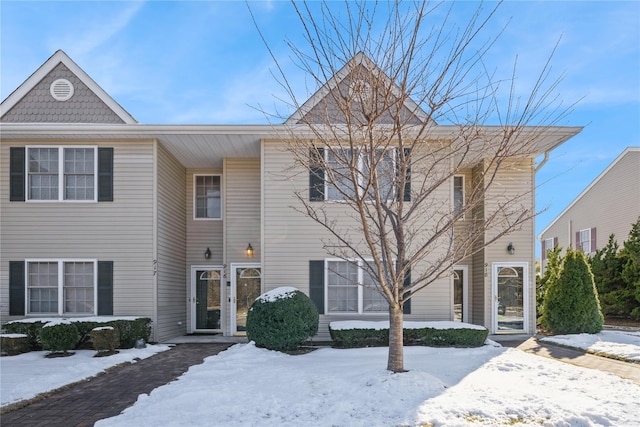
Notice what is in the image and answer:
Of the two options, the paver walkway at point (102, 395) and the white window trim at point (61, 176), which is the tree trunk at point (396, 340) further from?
the white window trim at point (61, 176)

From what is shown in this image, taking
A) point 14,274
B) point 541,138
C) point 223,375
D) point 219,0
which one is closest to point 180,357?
point 223,375

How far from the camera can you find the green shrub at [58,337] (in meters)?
9.30

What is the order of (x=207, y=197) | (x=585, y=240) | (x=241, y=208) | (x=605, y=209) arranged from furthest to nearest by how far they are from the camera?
(x=585, y=240) → (x=605, y=209) → (x=207, y=197) → (x=241, y=208)

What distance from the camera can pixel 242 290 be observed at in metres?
12.0

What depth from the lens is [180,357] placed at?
8.98 m

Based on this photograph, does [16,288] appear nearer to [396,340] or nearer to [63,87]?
[63,87]

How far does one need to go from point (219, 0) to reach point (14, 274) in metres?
7.97

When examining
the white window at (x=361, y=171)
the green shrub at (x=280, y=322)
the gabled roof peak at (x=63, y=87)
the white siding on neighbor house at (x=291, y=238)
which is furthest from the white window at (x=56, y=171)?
the white window at (x=361, y=171)

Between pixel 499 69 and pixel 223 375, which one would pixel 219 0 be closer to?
pixel 499 69

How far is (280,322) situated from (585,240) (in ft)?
57.5

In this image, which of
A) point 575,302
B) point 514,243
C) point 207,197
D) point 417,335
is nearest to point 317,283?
point 417,335

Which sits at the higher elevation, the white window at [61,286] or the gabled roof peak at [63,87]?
the gabled roof peak at [63,87]

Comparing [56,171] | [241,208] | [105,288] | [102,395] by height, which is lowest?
[102,395]

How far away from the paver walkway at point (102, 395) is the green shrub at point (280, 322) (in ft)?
3.84
